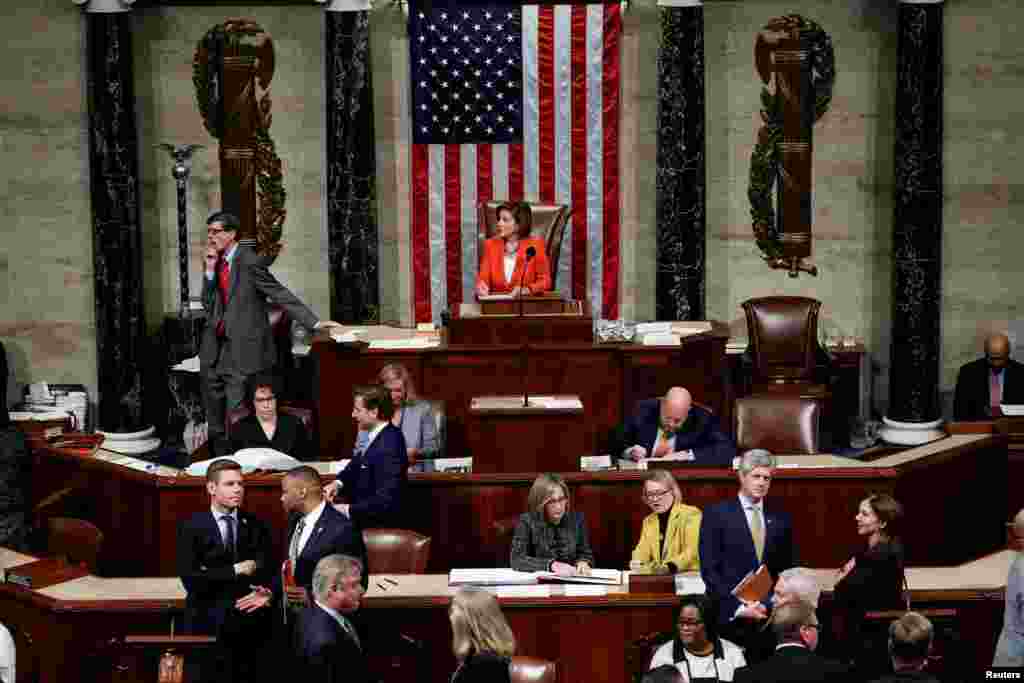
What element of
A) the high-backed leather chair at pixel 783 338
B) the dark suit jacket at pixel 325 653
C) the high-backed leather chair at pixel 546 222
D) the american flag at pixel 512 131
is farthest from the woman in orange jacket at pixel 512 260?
the dark suit jacket at pixel 325 653

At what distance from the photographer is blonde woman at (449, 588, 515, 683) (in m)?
6.56

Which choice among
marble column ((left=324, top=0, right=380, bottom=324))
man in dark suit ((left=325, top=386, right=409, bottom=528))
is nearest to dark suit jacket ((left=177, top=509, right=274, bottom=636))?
man in dark suit ((left=325, top=386, right=409, bottom=528))

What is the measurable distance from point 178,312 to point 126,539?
173 inches

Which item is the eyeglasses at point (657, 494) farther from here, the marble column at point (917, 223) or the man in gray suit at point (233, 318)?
the marble column at point (917, 223)

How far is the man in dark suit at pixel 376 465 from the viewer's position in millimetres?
9047

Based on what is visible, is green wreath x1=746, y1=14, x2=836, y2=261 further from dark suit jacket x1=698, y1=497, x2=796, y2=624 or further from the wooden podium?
dark suit jacket x1=698, y1=497, x2=796, y2=624

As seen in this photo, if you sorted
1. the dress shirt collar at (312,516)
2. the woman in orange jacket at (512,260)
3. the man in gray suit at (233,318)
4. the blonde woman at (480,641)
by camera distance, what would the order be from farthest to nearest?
the woman in orange jacket at (512,260) → the man in gray suit at (233,318) → the dress shirt collar at (312,516) → the blonde woman at (480,641)

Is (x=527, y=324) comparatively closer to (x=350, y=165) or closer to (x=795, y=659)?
(x=350, y=165)

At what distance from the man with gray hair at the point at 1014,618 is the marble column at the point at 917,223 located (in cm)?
591

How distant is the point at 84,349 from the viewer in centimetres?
1432

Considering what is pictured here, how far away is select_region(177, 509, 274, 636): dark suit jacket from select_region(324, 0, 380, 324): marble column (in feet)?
18.9

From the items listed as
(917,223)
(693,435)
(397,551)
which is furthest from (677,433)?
(917,223)

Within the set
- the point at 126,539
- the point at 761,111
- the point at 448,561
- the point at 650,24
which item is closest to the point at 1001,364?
the point at 761,111

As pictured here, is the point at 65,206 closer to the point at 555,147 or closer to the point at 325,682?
the point at 555,147
